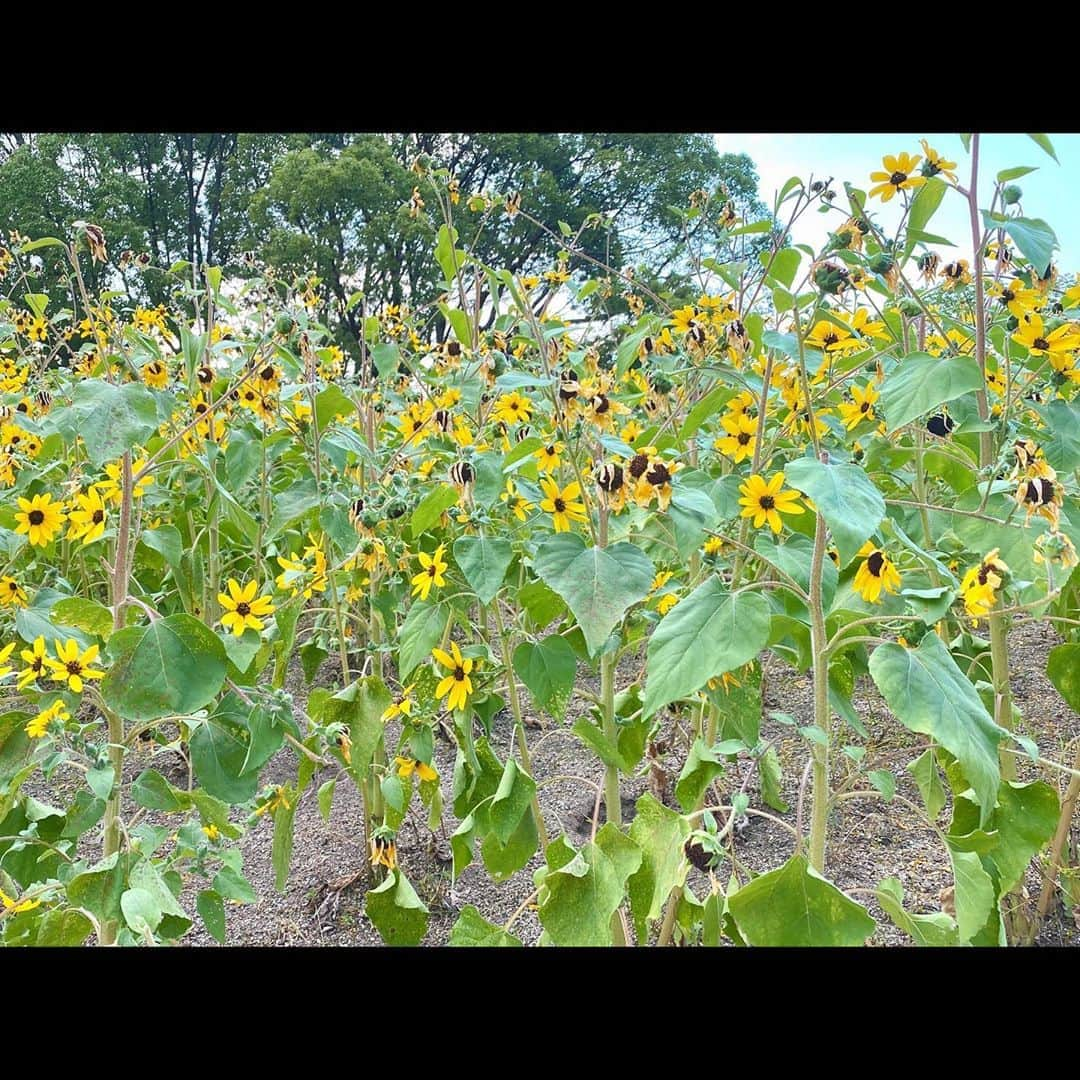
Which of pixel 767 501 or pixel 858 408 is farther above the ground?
pixel 858 408

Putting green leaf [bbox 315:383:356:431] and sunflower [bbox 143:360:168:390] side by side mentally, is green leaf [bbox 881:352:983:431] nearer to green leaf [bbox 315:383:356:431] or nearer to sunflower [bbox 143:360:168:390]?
green leaf [bbox 315:383:356:431]

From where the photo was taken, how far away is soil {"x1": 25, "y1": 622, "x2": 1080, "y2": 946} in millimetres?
1369

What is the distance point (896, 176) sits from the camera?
97cm

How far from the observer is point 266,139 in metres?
12.3

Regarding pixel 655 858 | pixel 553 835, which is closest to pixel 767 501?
pixel 655 858

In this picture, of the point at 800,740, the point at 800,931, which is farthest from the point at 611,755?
Answer: the point at 800,740

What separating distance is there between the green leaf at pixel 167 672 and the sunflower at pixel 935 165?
3.26 feet


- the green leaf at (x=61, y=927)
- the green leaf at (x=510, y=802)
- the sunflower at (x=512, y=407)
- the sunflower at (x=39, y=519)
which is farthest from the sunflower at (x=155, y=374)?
the green leaf at (x=510, y=802)

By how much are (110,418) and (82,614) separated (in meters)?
0.27

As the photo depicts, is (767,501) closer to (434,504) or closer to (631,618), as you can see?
(631,618)

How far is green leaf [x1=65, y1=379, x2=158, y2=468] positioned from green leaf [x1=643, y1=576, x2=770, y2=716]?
1.98 ft

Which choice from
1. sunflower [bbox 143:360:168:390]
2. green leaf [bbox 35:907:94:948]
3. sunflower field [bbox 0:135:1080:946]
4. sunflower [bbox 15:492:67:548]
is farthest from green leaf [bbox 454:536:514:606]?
sunflower [bbox 143:360:168:390]
